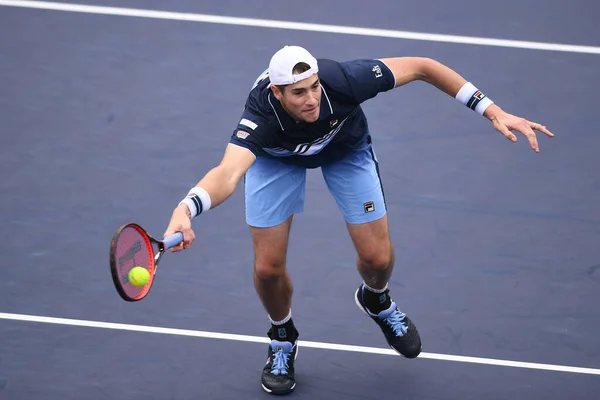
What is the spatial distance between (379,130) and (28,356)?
341 centimetres

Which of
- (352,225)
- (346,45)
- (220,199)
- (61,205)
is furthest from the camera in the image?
(346,45)

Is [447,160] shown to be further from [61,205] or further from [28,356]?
[28,356]

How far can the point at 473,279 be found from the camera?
27.2 ft

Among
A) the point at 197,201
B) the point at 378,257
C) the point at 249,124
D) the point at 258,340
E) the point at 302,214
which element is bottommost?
the point at 258,340

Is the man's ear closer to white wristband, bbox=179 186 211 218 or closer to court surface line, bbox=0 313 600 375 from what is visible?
white wristband, bbox=179 186 211 218

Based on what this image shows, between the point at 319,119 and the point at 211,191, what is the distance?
870 mm

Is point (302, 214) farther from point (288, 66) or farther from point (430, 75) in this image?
point (288, 66)

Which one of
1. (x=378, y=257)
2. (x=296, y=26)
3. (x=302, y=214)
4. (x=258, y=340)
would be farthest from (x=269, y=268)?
(x=296, y=26)

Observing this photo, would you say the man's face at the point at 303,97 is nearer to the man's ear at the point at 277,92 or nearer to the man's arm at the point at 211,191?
the man's ear at the point at 277,92

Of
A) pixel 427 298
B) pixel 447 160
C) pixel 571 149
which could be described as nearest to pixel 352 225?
pixel 427 298

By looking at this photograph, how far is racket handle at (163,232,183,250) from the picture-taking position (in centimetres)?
584

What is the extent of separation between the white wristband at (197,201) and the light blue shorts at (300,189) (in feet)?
3.05

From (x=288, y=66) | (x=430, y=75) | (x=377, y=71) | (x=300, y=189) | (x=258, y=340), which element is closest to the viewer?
(x=288, y=66)

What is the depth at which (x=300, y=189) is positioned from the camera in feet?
23.9
